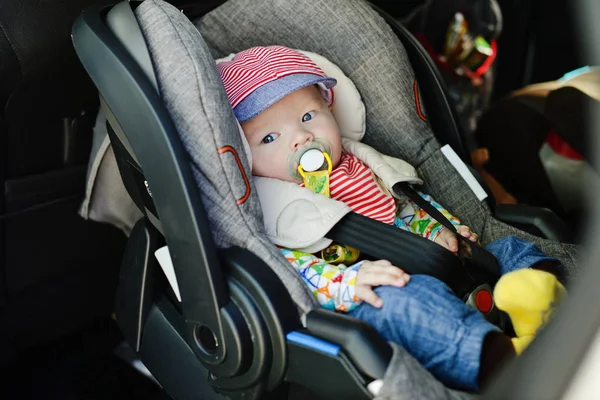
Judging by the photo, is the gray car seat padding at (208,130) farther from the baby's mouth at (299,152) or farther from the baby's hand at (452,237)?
the baby's hand at (452,237)

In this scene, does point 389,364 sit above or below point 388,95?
below

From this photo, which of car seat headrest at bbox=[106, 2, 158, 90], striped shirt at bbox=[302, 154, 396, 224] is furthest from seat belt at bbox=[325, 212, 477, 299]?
car seat headrest at bbox=[106, 2, 158, 90]

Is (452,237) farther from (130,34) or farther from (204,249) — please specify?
(130,34)

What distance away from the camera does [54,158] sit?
4.51 feet

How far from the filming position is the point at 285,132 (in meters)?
1.15

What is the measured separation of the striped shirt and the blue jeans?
23 cm

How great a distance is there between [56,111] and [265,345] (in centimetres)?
71

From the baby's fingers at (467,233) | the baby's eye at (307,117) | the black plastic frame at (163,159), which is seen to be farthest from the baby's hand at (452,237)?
the black plastic frame at (163,159)

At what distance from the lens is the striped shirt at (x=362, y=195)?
1.19 metres

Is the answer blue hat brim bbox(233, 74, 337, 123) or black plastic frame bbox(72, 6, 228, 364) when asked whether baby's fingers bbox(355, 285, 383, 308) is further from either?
blue hat brim bbox(233, 74, 337, 123)

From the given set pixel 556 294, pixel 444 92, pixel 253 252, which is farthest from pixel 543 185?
pixel 253 252

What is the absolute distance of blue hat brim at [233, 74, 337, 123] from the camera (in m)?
1.10

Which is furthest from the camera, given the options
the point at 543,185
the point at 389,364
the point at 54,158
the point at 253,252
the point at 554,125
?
the point at 543,185

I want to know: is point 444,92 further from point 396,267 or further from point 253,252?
point 253,252
